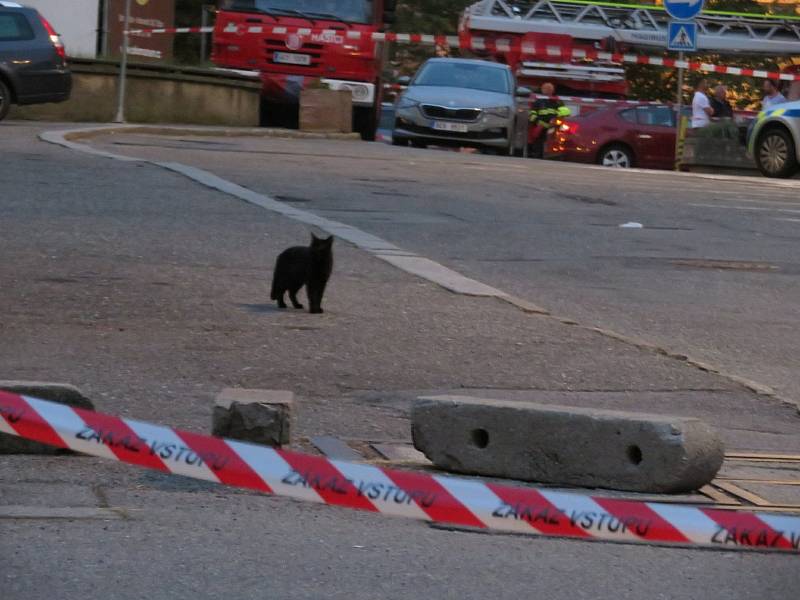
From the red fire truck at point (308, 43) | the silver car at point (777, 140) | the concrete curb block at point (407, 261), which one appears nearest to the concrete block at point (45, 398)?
the concrete curb block at point (407, 261)

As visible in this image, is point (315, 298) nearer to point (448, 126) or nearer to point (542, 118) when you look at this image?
point (448, 126)

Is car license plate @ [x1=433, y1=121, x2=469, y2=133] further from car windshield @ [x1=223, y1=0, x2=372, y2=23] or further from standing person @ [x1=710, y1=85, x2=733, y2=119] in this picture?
standing person @ [x1=710, y1=85, x2=733, y2=119]

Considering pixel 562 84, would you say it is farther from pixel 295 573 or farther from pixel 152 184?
pixel 295 573

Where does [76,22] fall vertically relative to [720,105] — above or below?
above

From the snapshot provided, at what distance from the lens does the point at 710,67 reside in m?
33.5

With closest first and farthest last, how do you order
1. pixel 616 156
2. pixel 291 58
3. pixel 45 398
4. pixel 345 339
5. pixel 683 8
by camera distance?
pixel 45 398
pixel 345 339
pixel 683 8
pixel 616 156
pixel 291 58

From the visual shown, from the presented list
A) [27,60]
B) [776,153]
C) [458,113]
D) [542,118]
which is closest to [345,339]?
[27,60]

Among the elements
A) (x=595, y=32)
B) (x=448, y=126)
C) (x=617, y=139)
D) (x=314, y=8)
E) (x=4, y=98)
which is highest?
(x=314, y=8)

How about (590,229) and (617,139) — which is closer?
(590,229)

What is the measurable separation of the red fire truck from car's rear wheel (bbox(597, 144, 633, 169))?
4255 mm

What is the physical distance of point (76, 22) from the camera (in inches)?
1304

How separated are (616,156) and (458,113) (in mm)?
3503

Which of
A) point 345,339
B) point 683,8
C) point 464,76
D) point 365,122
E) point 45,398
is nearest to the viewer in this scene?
point 45,398

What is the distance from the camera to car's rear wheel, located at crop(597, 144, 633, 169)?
96.2ft
